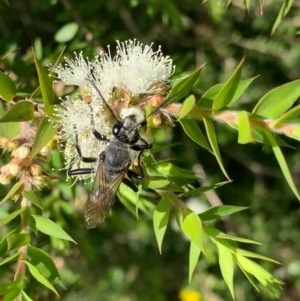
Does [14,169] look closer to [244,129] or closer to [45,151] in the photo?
[45,151]

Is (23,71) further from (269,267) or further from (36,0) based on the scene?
(269,267)

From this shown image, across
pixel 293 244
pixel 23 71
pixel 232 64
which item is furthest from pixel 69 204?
pixel 293 244

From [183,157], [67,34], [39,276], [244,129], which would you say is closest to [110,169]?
[39,276]

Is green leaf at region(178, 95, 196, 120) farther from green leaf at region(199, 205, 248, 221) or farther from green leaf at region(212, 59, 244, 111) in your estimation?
green leaf at region(199, 205, 248, 221)

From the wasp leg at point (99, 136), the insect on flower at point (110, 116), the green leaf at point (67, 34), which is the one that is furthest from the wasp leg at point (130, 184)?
the green leaf at point (67, 34)

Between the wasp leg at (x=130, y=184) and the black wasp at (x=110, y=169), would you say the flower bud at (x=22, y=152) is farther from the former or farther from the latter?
the wasp leg at (x=130, y=184)
